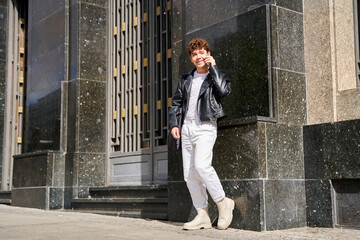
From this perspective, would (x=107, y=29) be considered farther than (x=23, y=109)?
No

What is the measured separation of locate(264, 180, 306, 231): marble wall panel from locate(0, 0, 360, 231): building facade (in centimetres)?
1

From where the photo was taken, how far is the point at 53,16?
984 centimetres

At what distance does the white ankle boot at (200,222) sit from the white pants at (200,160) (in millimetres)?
71

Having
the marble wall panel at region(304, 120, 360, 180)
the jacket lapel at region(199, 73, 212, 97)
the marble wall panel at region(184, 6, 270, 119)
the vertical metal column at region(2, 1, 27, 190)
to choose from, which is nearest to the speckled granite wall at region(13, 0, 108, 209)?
the vertical metal column at region(2, 1, 27, 190)

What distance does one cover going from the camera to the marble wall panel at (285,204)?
556 cm

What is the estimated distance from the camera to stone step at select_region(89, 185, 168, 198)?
762cm

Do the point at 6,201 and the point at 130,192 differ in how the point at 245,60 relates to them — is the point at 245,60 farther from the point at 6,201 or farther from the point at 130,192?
the point at 6,201

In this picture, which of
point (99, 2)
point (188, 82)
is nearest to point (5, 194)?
point (99, 2)

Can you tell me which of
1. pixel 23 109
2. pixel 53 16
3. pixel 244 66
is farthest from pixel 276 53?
pixel 23 109

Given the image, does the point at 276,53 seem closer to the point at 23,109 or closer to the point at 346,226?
the point at 346,226

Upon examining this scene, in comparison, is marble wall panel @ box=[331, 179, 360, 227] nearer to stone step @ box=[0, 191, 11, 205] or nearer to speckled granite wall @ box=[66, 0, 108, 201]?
speckled granite wall @ box=[66, 0, 108, 201]

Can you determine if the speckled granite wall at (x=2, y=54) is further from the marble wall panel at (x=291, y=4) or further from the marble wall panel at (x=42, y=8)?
the marble wall panel at (x=291, y=4)

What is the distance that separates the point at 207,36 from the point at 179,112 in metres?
1.26

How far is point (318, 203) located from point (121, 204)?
3352mm
